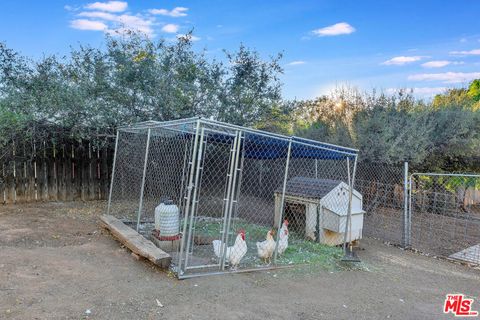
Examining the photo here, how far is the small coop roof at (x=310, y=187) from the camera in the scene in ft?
18.9

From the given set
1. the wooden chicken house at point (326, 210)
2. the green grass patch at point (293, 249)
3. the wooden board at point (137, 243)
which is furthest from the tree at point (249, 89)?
the wooden board at point (137, 243)

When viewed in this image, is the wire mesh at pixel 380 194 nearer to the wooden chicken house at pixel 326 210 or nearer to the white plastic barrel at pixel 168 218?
the wooden chicken house at pixel 326 210

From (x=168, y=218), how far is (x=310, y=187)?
2821 millimetres

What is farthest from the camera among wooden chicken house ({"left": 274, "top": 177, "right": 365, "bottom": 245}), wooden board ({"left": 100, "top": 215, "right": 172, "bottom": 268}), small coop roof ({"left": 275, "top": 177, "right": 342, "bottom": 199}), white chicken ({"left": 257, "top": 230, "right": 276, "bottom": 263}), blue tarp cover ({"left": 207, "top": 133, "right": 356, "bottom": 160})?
small coop roof ({"left": 275, "top": 177, "right": 342, "bottom": 199})

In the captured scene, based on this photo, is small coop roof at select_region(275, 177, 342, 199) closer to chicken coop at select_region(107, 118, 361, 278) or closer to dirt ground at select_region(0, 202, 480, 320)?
chicken coop at select_region(107, 118, 361, 278)

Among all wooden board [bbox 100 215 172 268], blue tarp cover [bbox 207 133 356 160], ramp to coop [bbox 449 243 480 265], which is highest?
blue tarp cover [bbox 207 133 356 160]

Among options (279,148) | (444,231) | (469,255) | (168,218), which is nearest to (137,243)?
(168,218)

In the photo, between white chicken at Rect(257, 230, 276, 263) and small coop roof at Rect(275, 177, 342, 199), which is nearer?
white chicken at Rect(257, 230, 276, 263)

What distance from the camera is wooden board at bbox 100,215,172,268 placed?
371cm

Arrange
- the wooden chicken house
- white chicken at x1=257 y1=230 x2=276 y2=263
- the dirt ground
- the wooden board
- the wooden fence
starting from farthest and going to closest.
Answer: the wooden fence
the wooden chicken house
white chicken at x1=257 y1=230 x2=276 y2=263
the wooden board
the dirt ground

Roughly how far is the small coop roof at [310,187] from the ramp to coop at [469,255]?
2.54m

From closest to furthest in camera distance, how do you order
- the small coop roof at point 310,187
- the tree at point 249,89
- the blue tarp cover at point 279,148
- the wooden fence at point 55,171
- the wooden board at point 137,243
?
the wooden board at point 137,243
the blue tarp cover at point 279,148
the small coop roof at point 310,187
the wooden fence at point 55,171
the tree at point 249,89

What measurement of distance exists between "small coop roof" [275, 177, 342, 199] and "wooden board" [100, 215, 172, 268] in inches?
118

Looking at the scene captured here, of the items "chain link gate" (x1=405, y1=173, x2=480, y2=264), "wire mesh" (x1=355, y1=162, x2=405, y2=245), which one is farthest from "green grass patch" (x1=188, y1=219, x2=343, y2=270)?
"wire mesh" (x1=355, y1=162, x2=405, y2=245)
